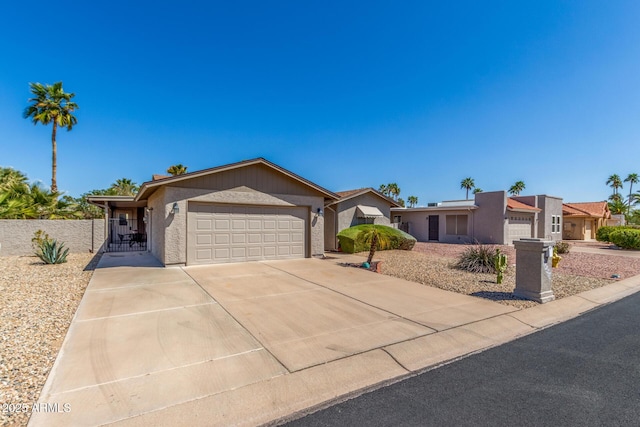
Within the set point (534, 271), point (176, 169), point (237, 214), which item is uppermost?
point (176, 169)

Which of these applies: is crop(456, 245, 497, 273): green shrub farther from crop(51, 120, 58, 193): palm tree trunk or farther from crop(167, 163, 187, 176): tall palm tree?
crop(51, 120, 58, 193): palm tree trunk

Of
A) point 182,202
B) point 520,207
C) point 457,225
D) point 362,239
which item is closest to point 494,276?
point 362,239

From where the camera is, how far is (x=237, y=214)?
11.9 metres

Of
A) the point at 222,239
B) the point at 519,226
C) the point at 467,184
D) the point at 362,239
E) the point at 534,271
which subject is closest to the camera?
the point at 534,271

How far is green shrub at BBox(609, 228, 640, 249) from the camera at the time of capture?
65.0 feet

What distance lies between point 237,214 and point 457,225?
1862cm

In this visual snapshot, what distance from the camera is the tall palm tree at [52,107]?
22.6 meters

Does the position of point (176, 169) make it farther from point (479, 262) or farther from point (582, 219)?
point (582, 219)

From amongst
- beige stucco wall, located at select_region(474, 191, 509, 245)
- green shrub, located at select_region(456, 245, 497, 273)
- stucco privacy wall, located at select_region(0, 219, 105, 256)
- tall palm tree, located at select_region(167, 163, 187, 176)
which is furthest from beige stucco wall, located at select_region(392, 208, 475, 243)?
stucco privacy wall, located at select_region(0, 219, 105, 256)

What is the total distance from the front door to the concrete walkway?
1661 cm

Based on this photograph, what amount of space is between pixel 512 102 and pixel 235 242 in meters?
14.5

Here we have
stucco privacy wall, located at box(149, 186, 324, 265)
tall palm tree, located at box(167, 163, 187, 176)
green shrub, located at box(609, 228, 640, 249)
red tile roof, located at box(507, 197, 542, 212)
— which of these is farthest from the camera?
tall palm tree, located at box(167, 163, 187, 176)

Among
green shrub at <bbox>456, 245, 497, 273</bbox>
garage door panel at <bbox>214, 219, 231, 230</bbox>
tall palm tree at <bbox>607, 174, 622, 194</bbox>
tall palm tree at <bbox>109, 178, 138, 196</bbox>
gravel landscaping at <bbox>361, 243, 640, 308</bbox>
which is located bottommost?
gravel landscaping at <bbox>361, 243, 640, 308</bbox>

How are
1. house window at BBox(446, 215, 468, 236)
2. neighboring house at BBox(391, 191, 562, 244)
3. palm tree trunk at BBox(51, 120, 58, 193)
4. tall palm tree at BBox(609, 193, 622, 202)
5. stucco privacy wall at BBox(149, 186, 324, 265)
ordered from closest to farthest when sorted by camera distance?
stucco privacy wall at BBox(149, 186, 324, 265), neighboring house at BBox(391, 191, 562, 244), house window at BBox(446, 215, 468, 236), palm tree trunk at BBox(51, 120, 58, 193), tall palm tree at BBox(609, 193, 622, 202)
